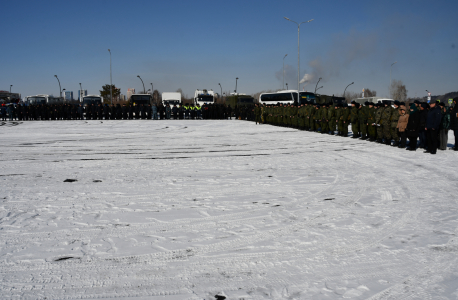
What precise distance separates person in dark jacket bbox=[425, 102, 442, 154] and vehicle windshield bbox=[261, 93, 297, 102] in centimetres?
3236

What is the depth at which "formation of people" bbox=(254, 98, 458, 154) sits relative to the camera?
471 inches

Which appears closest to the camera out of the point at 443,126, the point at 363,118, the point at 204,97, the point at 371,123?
the point at 443,126

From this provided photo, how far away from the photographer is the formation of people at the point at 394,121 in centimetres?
1197

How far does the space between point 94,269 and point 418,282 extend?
3.06 meters

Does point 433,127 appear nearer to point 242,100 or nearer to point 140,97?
point 140,97

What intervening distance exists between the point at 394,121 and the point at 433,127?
184 cm

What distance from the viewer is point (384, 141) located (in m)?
14.4

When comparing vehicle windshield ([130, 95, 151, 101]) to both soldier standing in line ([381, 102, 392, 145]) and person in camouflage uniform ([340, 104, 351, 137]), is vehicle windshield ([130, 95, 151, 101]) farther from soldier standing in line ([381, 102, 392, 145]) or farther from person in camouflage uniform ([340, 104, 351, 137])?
soldier standing in line ([381, 102, 392, 145])

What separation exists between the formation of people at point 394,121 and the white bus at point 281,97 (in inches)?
904

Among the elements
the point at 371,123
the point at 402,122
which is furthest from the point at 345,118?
the point at 402,122

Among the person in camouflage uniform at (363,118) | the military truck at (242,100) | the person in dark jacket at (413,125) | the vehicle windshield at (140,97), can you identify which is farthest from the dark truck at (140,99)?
the person in dark jacket at (413,125)

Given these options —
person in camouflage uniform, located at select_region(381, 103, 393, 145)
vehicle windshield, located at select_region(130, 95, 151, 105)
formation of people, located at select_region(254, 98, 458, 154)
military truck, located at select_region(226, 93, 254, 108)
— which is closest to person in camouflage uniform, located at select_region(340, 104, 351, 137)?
formation of people, located at select_region(254, 98, 458, 154)

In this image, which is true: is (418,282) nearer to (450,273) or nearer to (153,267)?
(450,273)

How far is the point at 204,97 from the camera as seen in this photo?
43.7 metres
